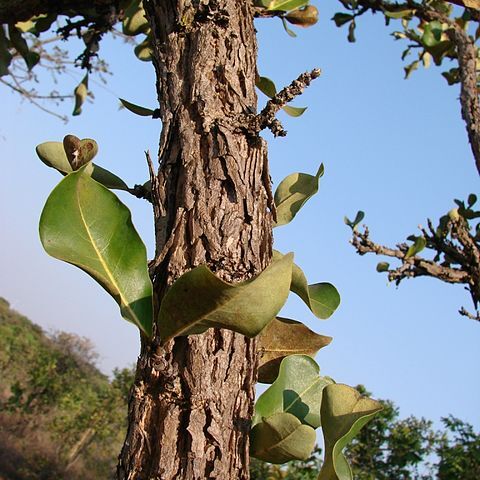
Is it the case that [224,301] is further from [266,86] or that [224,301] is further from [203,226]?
[266,86]

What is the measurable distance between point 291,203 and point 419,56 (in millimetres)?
3336

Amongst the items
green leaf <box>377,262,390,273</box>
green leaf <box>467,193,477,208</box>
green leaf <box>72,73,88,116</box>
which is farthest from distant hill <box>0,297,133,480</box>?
green leaf <box>72,73,88,116</box>

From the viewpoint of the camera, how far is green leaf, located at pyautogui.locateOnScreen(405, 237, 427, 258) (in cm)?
276

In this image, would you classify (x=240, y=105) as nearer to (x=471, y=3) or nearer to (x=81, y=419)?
(x=471, y=3)

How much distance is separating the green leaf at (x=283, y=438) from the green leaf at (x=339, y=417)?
0.02m

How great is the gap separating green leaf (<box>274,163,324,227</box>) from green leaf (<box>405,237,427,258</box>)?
2.11 meters

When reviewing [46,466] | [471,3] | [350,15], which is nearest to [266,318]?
[471,3]

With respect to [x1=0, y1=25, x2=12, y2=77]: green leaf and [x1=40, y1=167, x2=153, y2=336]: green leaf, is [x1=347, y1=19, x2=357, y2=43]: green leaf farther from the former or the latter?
[x1=40, y1=167, x2=153, y2=336]: green leaf

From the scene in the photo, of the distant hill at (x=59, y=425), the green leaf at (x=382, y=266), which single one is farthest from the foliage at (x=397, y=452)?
the distant hill at (x=59, y=425)

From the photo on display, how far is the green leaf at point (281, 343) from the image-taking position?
0.72 meters

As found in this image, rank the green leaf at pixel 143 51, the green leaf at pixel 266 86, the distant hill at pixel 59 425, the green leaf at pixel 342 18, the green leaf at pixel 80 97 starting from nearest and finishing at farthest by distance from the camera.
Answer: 1. the green leaf at pixel 266 86
2. the green leaf at pixel 143 51
3. the green leaf at pixel 80 97
4. the green leaf at pixel 342 18
5. the distant hill at pixel 59 425

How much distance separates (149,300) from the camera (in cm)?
57

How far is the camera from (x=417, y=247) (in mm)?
2768

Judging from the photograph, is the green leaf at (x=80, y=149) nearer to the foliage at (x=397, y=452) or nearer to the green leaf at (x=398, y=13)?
the green leaf at (x=398, y=13)
